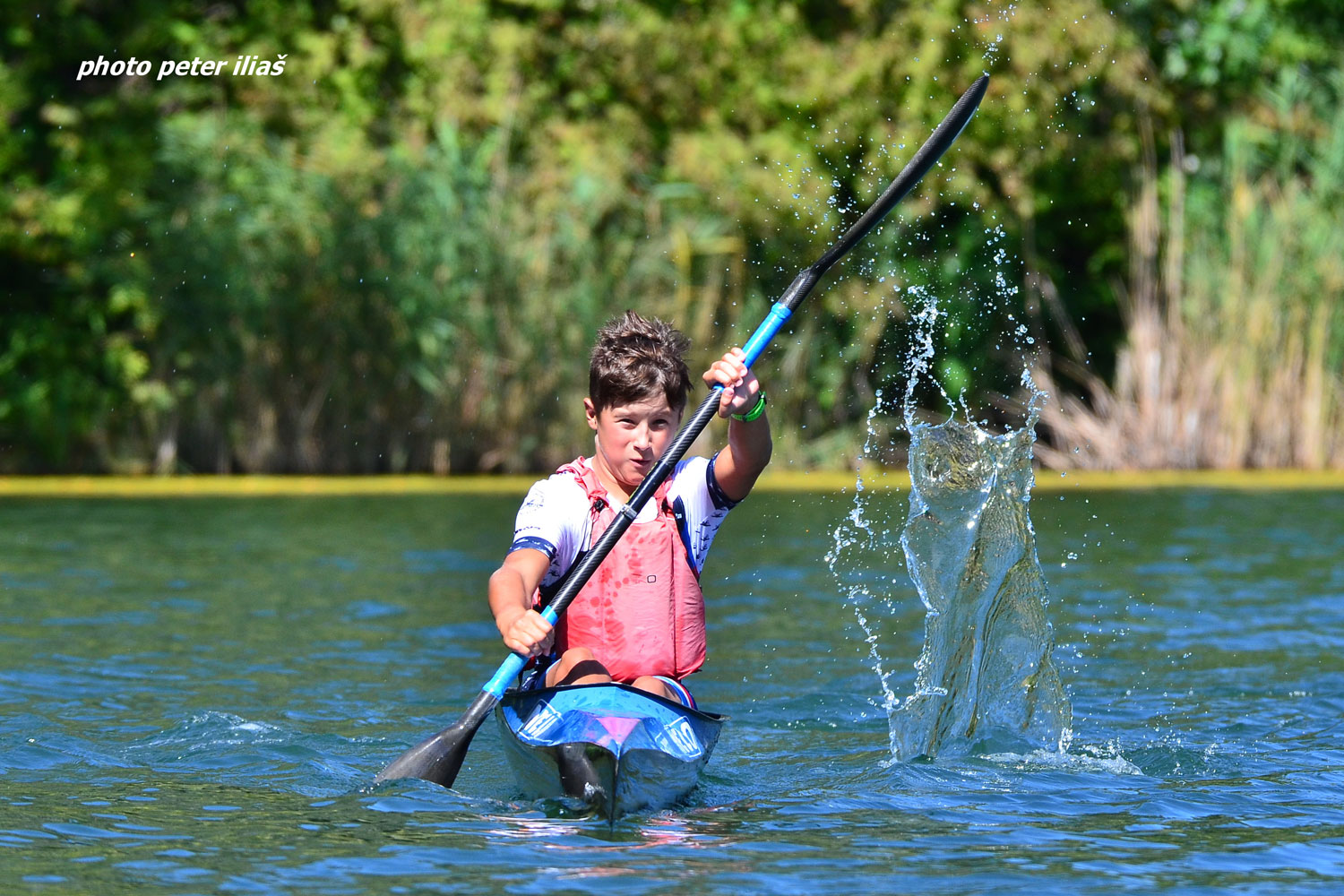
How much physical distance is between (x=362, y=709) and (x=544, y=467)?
873cm

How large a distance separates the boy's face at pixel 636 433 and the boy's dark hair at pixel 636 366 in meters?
0.02

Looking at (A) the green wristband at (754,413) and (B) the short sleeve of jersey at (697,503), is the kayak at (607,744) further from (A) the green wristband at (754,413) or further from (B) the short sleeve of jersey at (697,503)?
(A) the green wristband at (754,413)

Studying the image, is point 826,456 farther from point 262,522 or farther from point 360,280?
point 262,522

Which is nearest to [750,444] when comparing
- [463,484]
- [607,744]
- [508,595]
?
[508,595]

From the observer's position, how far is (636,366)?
4.95m

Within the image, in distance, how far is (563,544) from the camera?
510cm

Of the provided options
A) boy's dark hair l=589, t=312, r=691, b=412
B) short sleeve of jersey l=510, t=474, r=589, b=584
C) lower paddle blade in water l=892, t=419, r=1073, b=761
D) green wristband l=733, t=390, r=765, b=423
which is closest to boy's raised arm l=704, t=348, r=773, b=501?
green wristband l=733, t=390, r=765, b=423

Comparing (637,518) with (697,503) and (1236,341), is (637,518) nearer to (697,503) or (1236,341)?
(697,503)

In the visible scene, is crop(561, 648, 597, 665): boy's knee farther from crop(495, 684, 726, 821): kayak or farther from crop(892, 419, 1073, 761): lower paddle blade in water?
crop(892, 419, 1073, 761): lower paddle blade in water

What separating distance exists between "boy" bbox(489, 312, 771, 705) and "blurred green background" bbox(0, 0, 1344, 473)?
9583 mm

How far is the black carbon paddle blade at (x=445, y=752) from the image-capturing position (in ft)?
16.6

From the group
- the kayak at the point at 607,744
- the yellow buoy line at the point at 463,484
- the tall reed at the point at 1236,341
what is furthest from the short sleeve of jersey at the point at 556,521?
the tall reed at the point at 1236,341

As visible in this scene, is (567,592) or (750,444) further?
(750,444)

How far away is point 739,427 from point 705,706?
6.56 ft
